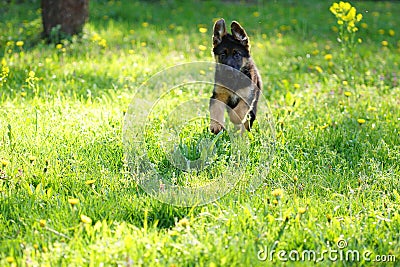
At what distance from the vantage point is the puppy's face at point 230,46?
16.8 ft

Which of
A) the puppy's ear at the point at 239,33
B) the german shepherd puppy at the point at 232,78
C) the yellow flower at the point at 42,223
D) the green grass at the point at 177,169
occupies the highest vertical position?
the puppy's ear at the point at 239,33

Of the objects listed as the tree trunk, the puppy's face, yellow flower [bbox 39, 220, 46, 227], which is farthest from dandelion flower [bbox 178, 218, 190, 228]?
the tree trunk

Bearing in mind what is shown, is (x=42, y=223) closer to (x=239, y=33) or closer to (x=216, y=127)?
(x=216, y=127)

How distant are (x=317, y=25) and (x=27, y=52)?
5710 millimetres

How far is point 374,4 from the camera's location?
1452 cm

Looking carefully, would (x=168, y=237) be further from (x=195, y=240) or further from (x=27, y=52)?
(x=27, y=52)

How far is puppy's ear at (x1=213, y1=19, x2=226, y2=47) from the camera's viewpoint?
507cm

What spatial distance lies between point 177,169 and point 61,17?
4787 millimetres

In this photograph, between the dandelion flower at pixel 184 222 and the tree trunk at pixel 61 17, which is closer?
the dandelion flower at pixel 184 222

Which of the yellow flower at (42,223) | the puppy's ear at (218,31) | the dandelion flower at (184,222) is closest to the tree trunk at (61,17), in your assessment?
the puppy's ear at (218,31)

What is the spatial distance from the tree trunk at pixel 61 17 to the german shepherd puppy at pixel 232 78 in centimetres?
396

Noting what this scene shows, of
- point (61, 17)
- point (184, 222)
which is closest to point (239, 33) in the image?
point (184, 222)

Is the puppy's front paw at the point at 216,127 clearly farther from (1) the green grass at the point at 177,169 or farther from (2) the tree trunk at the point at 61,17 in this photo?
(2) the tree trunk at the point at 61,17

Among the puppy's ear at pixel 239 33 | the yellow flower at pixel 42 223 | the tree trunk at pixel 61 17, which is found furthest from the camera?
the tree trunk at pixel 61 17
